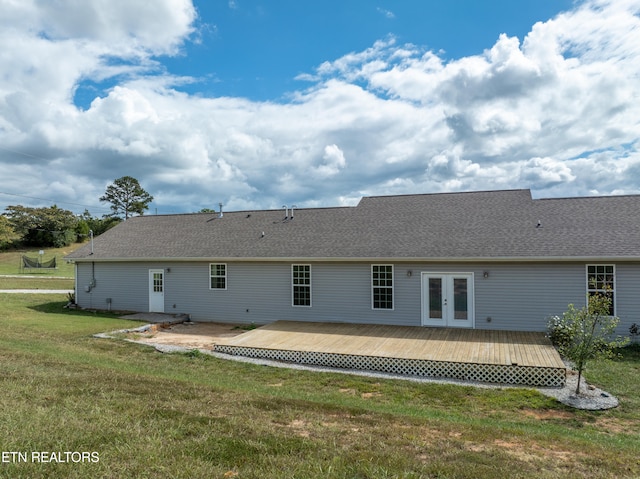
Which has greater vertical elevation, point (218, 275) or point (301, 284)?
point (218, 275)

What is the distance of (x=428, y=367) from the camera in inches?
372

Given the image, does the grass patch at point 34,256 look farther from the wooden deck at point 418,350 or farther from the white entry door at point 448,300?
the white entry door at point 448,300

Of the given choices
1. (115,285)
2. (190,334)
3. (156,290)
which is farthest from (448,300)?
(115,285)

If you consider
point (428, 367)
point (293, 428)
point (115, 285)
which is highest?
point (115, 285)

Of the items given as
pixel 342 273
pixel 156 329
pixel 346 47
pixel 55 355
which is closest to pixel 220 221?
pixel 156 329

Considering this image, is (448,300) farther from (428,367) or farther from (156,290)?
(156,290)

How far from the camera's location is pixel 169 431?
Answer: 4234 mm

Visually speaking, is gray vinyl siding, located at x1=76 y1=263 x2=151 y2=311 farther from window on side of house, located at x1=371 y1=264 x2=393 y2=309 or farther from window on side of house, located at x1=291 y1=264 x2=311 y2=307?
window on side of house, located at x1=371 y1=264 x2=393 y2=309

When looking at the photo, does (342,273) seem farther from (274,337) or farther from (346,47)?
(346,47)

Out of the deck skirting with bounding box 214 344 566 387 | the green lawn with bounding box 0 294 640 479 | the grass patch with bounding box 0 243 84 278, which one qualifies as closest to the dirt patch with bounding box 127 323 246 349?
the deck skirting with bounding box 214 344 566 387

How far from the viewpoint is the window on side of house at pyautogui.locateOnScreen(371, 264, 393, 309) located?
13.9m

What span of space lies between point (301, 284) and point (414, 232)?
443 centimetres

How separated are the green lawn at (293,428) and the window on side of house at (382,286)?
5.18 m

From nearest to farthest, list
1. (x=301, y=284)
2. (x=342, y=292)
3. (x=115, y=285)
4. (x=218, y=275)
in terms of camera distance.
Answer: (x=342, y=292) → (x=301, y=284) → (x=218, y=275) → (x=115, y=285)
